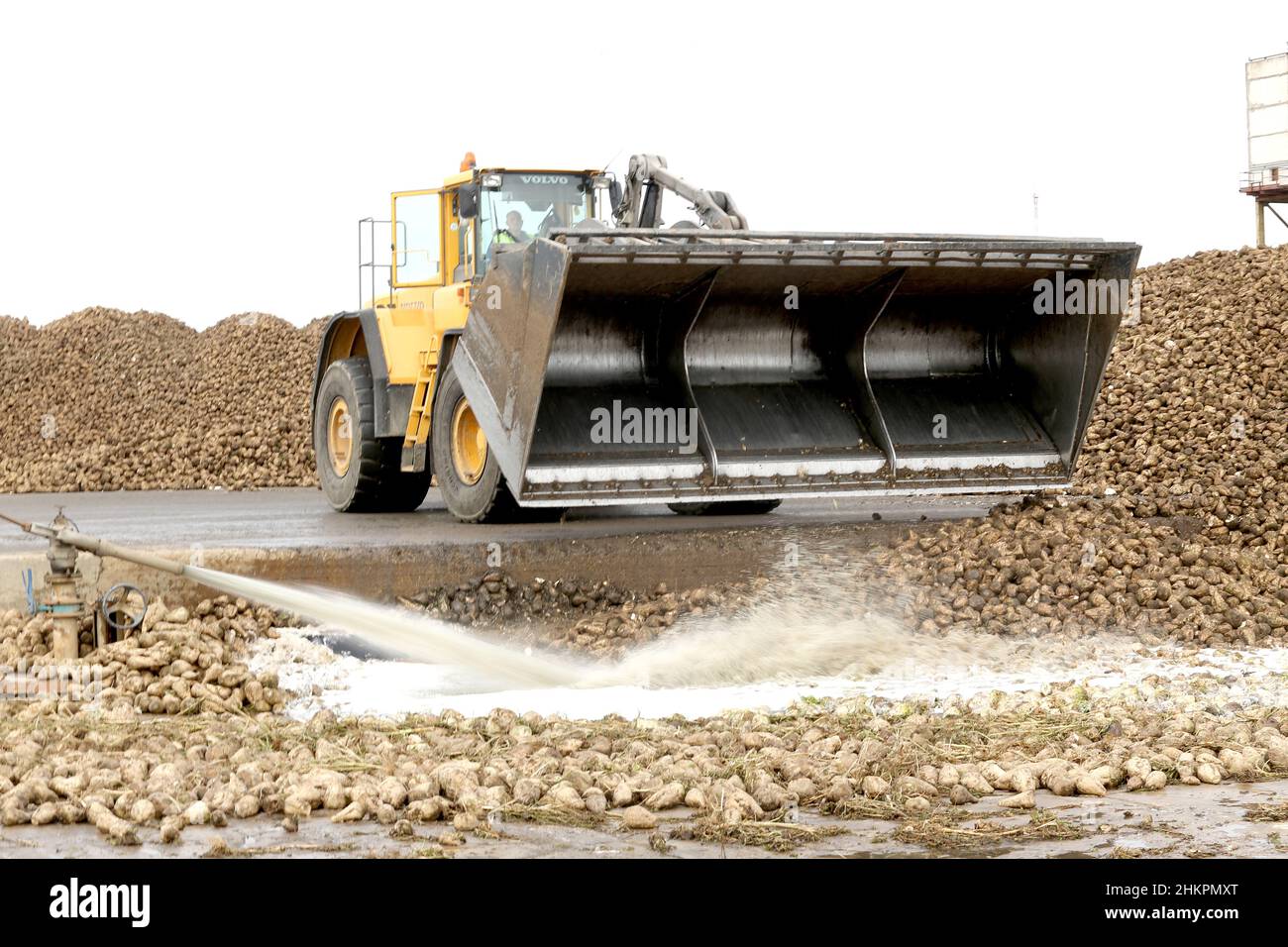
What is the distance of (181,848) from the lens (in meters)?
4.55

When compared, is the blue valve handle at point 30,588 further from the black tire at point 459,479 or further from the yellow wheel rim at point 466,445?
the yellow wheel rim at point 466,445

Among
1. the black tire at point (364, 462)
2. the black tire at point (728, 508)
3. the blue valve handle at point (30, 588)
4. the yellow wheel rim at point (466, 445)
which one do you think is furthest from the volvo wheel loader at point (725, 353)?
the blue valve handle at point (30, 588)

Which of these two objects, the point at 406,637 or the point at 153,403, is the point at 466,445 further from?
the point at 153,403

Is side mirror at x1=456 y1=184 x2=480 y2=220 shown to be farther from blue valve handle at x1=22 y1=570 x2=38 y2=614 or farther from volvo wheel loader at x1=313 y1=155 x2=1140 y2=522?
blue valve handle at x1=22 y1=570 x2=38 y2=614

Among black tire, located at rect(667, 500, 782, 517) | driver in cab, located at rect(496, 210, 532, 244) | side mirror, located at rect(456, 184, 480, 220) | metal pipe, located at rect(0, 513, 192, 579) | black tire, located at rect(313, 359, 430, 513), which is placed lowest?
metal pipe, located at rect(0, 513, 192, 579)

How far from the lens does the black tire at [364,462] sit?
12.2 meters

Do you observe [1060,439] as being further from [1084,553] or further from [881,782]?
[881,782]

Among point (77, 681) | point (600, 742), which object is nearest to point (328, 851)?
point (600, 742)

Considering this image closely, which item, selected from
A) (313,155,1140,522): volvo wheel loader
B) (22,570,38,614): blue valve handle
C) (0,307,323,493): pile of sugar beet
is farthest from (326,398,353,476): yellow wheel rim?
(0,307,323,493): pile of sugar beet

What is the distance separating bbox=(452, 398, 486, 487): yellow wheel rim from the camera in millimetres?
10227

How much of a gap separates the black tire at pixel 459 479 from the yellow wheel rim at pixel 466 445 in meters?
0.03

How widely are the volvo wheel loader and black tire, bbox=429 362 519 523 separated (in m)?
0.02

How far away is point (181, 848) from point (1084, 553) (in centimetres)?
601

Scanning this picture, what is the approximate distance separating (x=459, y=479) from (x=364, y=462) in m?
2.08
